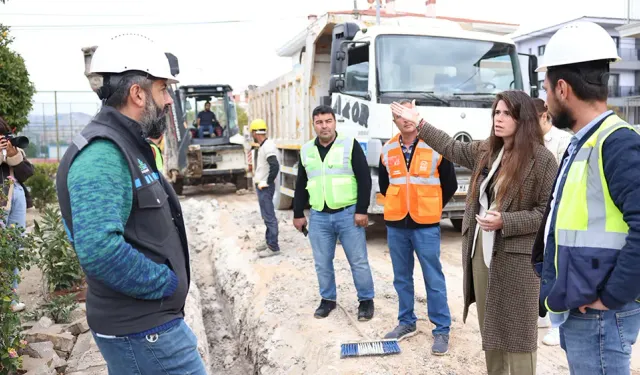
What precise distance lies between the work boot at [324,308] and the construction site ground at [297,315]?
2.2 inches

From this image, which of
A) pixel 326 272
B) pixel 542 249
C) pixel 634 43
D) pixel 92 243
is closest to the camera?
pixel 92 243

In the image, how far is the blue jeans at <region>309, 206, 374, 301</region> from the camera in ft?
16.1

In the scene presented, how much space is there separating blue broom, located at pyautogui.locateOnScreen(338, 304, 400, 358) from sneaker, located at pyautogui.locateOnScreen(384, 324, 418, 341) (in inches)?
4.1

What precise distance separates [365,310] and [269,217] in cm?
302

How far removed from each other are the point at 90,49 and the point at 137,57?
8.36 feet

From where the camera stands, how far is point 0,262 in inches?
138

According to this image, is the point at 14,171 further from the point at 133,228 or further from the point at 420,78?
the point at 420,78

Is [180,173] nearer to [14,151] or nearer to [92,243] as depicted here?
[14,151]

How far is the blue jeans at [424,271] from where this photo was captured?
418 cm

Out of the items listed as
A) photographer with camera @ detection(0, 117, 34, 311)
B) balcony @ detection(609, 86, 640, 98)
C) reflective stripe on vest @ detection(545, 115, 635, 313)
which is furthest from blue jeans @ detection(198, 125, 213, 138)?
balcony @ detection(609, 86, 640, 98)

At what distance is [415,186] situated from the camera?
4.31 meters

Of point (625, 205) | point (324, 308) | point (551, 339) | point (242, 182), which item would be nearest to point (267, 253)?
point (324, 308)

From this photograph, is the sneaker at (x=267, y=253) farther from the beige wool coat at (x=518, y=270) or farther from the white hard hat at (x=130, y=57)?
the white hard hat at (x=130, y=57)

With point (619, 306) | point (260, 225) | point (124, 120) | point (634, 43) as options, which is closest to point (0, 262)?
point (124, 120)
